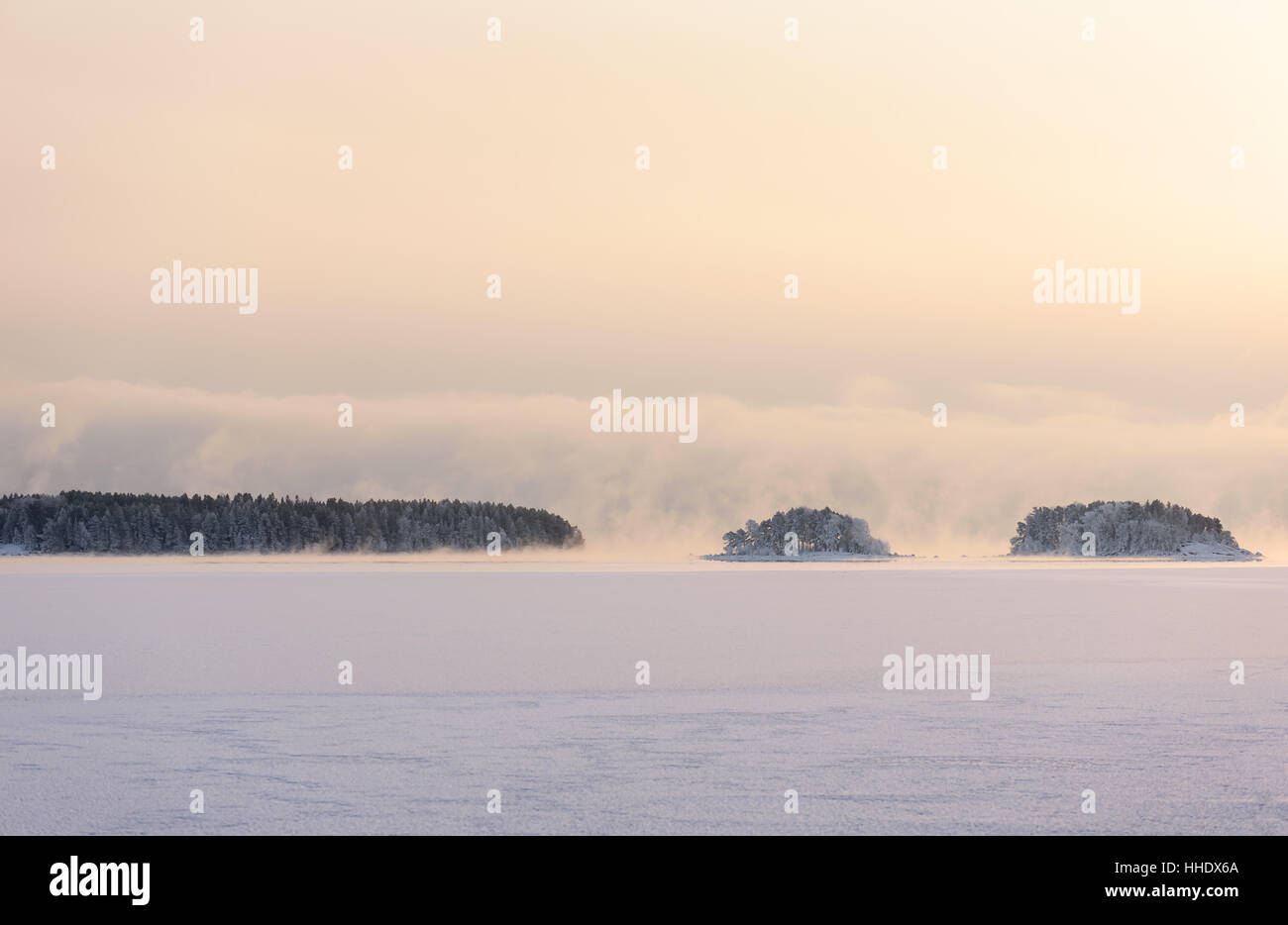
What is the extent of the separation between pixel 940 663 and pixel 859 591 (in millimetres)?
26228

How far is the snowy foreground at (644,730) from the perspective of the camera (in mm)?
10391

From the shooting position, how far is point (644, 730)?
14172mm

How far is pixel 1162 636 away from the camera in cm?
2531

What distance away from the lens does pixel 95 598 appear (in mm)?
41031

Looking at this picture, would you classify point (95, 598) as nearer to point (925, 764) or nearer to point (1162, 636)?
point (1162, 636)

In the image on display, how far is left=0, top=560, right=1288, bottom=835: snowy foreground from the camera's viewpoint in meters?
10.4

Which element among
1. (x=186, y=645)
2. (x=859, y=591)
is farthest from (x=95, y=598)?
(x=859, y=591)

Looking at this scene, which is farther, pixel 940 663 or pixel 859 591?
pixel 859 591

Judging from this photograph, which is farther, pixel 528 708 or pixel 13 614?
pixel 13 614
